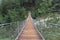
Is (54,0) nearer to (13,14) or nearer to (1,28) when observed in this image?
(13,14)

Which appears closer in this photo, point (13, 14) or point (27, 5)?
point (13, 14)

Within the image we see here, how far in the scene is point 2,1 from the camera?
26.7 m

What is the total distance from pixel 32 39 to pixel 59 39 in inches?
103

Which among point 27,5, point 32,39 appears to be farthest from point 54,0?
point 32,39

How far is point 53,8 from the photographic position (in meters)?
25.4

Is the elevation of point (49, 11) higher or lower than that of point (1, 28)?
lower

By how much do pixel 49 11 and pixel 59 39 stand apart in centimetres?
1720

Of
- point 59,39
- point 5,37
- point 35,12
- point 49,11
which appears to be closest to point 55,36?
point 59,39

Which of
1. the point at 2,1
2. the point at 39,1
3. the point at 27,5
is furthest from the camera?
the point at 27,5

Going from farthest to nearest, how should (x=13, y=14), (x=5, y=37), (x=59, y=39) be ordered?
(x=13, y=14), (x=5, y=37), (x=59, y=39)

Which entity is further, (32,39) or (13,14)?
(13,14)

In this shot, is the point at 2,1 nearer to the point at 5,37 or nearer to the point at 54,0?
the point at 54,0

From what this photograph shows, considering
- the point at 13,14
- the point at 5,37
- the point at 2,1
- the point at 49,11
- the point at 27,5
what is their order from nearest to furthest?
1. the point at 5,37
2. the point at 13,14
3. the point at 49,11
4. the point at 2,1
5. the point at 27,5

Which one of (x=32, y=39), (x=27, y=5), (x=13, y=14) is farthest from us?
(x=27, y=5)
